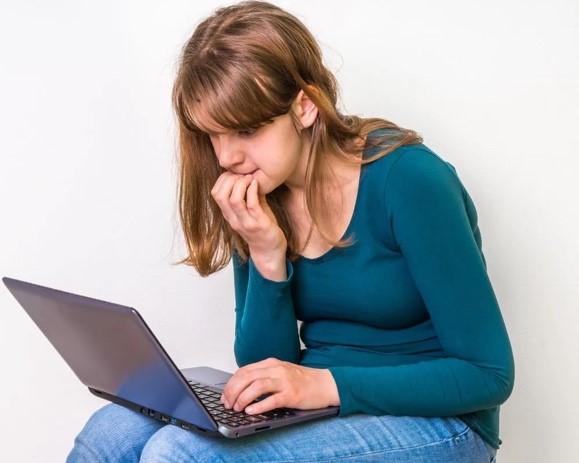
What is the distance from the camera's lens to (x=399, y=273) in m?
1.34

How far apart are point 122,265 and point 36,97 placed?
14.5 inches

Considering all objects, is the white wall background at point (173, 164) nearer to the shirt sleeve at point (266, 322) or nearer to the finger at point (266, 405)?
the shirt sleeve at point (266, 322)

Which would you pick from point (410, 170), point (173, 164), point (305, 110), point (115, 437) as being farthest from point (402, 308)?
point (173, 164)

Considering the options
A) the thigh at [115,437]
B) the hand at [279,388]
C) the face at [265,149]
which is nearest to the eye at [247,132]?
the face at [265,149]

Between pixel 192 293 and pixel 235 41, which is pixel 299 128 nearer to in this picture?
pixel 235 41

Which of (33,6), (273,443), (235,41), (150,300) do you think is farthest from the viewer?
(150,300)

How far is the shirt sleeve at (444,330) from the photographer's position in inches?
49.0

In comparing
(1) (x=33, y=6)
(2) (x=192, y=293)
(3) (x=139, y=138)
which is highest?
(1) (x=33, y=6)

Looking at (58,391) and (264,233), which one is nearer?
(264,233)

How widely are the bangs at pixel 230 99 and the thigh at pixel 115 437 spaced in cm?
41

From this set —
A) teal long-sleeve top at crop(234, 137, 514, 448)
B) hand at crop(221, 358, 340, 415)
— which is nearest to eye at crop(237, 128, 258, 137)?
teal long-sleeve top at crop(234, 137, 514, 448)

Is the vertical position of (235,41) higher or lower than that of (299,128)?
higher

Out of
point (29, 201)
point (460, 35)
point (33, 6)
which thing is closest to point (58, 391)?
point (29, 201)

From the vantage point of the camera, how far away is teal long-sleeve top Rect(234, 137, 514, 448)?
4.11 ft
